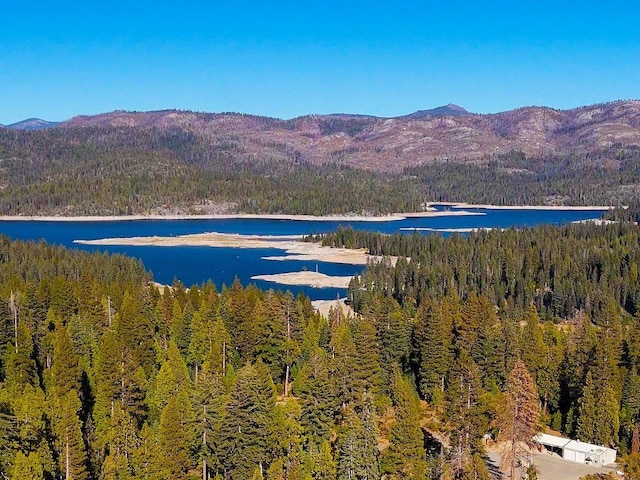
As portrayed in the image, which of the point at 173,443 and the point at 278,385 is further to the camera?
the point at 278,385

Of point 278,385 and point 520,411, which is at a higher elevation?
point 520,411

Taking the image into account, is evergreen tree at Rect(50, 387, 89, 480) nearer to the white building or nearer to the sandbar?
the white building

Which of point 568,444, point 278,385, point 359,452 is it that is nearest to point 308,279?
point 278,385

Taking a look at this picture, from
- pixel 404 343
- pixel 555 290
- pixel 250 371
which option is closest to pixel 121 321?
pixel 250 371

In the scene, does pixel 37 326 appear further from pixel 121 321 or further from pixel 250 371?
pixel 250 371

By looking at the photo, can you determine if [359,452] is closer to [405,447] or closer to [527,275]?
[405,447]

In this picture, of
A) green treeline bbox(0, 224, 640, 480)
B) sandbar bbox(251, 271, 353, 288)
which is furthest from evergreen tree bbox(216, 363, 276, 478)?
sandbar bbox(251, 271, 353, 288)
